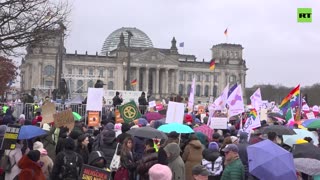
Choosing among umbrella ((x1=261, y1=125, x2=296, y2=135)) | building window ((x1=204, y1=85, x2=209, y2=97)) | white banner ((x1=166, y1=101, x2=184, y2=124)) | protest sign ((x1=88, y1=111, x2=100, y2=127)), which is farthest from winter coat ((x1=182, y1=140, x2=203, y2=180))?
building window ((x1=204, y1=85, x2=209, y2=97))

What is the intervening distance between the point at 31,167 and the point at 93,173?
133 cm

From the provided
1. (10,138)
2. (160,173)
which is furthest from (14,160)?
(160,173)

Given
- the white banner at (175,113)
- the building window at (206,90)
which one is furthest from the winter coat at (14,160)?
the building window at (206,90)

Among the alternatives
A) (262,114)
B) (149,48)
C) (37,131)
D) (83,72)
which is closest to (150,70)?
(149,48)

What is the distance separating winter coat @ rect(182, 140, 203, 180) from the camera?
9.07 meters

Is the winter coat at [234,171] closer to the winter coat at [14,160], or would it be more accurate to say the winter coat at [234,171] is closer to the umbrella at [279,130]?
the winter coat at [14,160]

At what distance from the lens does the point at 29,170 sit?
731 cm

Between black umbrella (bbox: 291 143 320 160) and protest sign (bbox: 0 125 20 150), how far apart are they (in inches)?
177

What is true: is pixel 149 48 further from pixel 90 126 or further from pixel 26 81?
pixel 90 126

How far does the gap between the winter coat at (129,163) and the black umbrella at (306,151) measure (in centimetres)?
232

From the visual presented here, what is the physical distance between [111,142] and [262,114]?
9.46m

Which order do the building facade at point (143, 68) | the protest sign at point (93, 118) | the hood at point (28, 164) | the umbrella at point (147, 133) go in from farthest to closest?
1. the building facade at point (143, 68)
2. the protest sign at point (93, 118)
3. the umbrella at point (147, 133)
4. the hood at point (28, 164)

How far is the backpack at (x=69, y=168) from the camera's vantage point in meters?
7.72

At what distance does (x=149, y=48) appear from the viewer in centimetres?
11531
